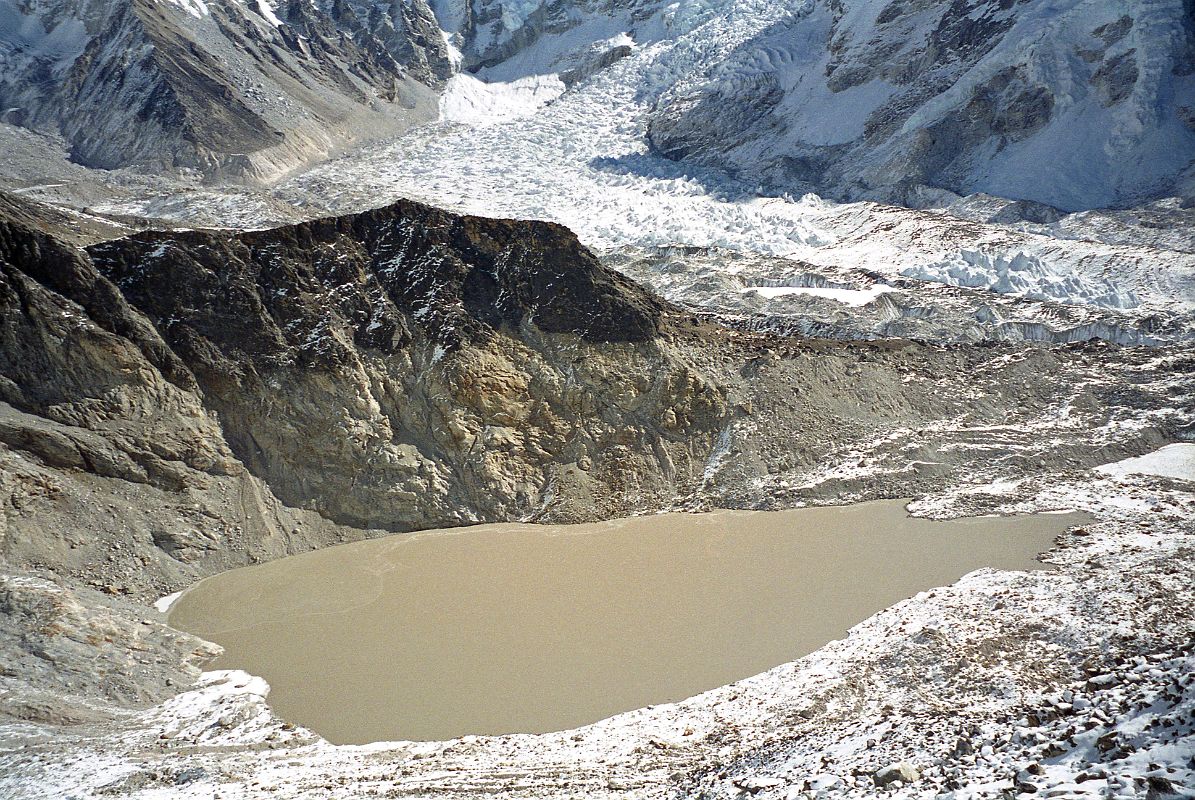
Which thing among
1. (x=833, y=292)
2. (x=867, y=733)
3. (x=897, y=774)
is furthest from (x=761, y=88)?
(x=897, y=774)

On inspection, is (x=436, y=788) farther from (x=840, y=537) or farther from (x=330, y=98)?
(x=330, y=98)

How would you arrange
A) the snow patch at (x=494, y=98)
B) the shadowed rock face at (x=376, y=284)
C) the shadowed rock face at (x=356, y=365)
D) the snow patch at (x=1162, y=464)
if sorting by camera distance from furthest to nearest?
the snow patch at (x=494, y=98) < the snow patch at (x=1162, y=464) < the shadowed rock face at (x=376, y=284) < the shadowed rock face at (x=356, y=365)

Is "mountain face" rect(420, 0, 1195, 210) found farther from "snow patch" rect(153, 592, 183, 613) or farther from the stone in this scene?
the stone

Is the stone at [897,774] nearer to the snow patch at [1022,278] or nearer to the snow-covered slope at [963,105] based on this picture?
the snow patch at [1022,278]

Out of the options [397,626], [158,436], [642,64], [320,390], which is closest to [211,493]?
[158,436]

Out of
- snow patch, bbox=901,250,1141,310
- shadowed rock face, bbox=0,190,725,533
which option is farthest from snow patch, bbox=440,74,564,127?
shadowed rock face, bbox=0,190,725,533

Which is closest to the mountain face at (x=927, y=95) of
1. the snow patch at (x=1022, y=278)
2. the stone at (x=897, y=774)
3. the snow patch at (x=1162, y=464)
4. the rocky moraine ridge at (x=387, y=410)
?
the snow patch at (x=1022, y=278)
